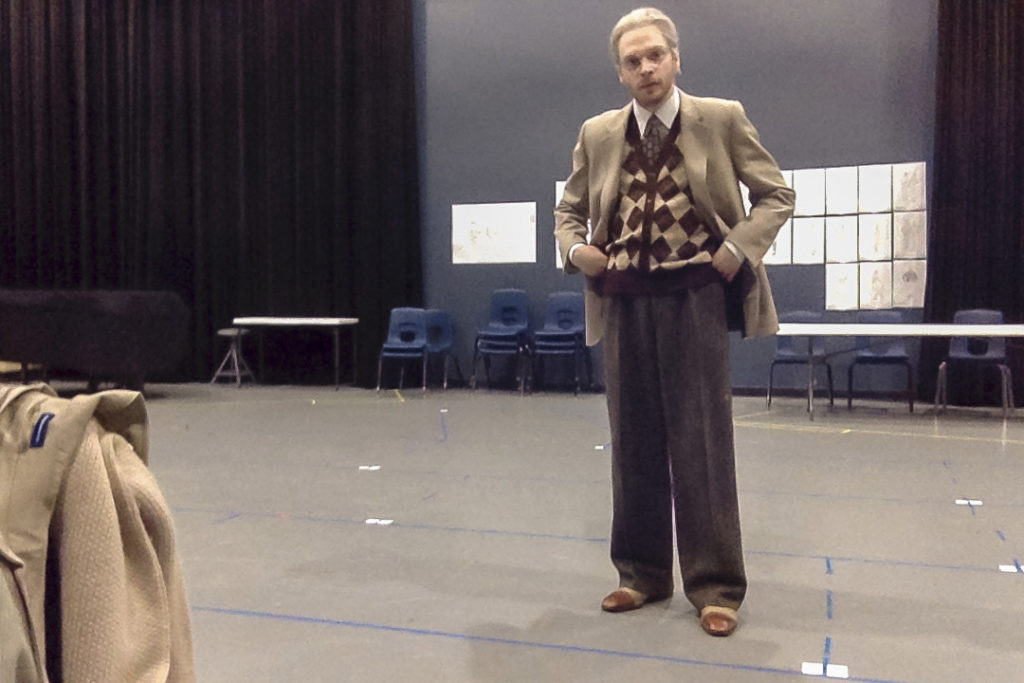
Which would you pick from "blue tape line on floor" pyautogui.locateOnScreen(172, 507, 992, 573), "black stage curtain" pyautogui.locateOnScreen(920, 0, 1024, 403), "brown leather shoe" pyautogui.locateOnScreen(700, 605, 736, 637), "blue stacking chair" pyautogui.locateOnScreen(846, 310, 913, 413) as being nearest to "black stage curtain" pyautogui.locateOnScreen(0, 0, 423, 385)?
"blue stacking chair" pyautogui.locateOnScreen(846, 310, 913, 413)

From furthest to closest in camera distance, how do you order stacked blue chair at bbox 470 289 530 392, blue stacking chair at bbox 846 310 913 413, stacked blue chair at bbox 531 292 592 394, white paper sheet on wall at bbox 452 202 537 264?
white paper sheet on wall at bbox 452 202 537 264
stacked blue chair at bbox 470 289 530 392
stacked blue chair at bbox 531 292 592 394
blue stacking chair at bbox 846 310 913 413

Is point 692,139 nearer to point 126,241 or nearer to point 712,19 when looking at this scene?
point 712,19

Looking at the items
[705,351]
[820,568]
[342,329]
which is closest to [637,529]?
[705,351]

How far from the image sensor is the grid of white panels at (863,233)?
26.1 feet

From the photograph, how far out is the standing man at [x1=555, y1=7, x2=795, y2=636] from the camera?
7.68 feet

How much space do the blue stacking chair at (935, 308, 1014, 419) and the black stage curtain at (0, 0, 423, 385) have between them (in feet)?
16.4

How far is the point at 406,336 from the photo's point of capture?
Result: 29.8 feet

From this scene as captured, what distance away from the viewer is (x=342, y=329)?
974 cm

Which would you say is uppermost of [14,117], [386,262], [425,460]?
[14,117]

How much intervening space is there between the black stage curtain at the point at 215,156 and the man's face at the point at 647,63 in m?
7.19

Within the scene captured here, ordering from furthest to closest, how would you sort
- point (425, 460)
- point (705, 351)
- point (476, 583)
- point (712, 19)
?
point (712, 19), point (425, 460), point (476, 583), point (705, 351)

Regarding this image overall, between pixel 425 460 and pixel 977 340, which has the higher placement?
pixel 977 340

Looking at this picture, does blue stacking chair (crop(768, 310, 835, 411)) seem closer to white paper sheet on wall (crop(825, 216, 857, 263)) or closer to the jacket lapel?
white paper sheet on wall (crop(825, 216, 857, 263))

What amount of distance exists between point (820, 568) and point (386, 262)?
7091mm
